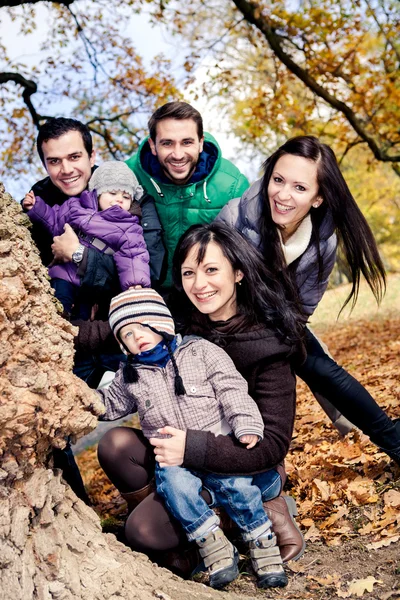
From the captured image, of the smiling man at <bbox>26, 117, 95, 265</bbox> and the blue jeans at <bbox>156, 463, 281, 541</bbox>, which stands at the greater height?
the smiling man at <bbox>26, 117, 95, 265</bbox>

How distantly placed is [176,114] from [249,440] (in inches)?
79.2

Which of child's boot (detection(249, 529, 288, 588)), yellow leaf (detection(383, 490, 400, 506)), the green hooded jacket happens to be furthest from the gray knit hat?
yellow leaf (detection(383, 490, 400, 506))

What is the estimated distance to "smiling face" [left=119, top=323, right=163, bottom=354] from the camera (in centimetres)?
292

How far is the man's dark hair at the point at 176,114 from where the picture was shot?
359cm

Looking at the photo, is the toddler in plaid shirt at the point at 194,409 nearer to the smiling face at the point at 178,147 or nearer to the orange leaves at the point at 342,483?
the orange leaves at the point at 342,483

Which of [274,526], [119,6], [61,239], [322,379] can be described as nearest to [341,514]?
[274,526]

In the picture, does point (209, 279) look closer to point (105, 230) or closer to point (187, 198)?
point (105, 230)

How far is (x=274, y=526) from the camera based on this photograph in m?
3.08

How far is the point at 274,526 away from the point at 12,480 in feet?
4.87

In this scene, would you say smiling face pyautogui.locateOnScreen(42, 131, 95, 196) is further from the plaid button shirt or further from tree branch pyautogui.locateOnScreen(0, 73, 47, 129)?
tree branch pyautogui.locateOnScreen(0, 73, 47, 129)

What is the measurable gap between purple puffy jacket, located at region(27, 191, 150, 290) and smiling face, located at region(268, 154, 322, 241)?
0.80m

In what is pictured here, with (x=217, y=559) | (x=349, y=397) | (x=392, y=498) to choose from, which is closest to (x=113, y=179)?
(x=349, y=397)

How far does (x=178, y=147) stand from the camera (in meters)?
3.57

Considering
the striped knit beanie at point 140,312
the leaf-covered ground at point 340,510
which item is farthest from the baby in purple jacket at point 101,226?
the leaf-covered ground at point 340,510
